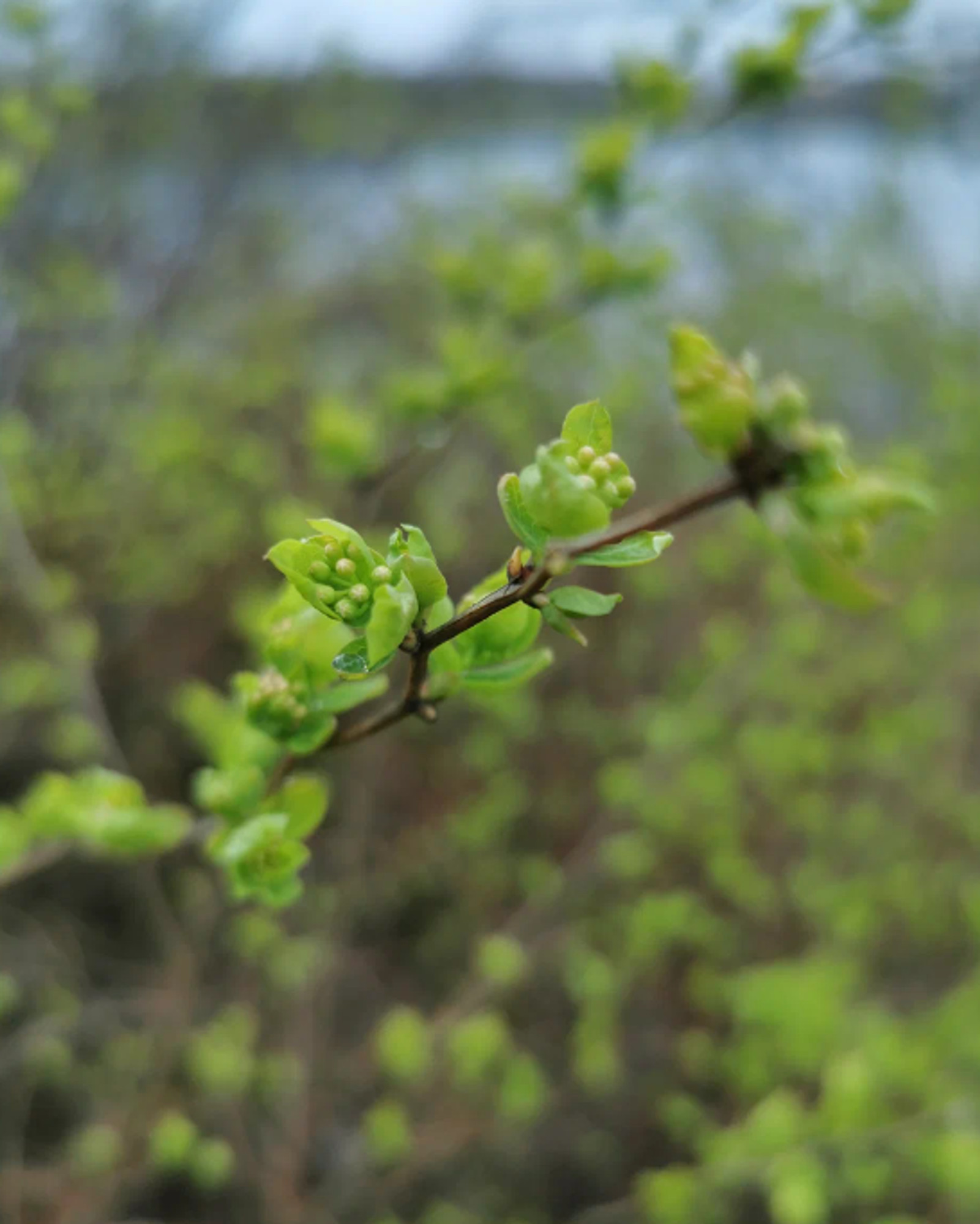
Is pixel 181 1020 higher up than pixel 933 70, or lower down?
lower down

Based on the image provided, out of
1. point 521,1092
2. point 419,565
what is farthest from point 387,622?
point 521,1092

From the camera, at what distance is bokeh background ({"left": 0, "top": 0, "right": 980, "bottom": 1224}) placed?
2.31 meters

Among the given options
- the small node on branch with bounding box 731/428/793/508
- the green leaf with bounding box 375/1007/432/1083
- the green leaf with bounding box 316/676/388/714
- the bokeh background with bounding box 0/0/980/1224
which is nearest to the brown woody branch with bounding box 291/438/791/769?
the small node on branch with bounding box 731/428/793/508

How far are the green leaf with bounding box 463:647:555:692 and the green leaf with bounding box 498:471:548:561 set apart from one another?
0.44 ft

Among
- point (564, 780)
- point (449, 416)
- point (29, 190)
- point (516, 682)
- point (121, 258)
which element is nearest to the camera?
point (516, 682)

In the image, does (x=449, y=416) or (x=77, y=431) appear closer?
(x=449, y=416)

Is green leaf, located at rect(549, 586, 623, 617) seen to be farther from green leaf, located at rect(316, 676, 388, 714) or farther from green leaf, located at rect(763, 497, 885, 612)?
green leaf, located at rect(316, 676, 388, 714)

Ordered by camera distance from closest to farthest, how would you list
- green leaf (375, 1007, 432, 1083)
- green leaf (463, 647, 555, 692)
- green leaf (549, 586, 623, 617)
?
green leaf (549, 586, 623, 617)
green leaf (463, 647, 555, 692)
green leaf (375, 1007, 432, 1083)

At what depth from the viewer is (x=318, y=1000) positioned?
277 centimetres

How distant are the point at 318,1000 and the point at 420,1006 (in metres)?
0.37

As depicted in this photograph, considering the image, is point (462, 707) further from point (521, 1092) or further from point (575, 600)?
point (575, 600)

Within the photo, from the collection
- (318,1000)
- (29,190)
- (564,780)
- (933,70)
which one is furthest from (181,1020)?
(933,70)

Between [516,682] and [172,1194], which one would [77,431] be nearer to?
[172,1194]

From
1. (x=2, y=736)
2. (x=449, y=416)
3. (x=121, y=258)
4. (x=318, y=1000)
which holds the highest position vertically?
(x=121, y=258)
